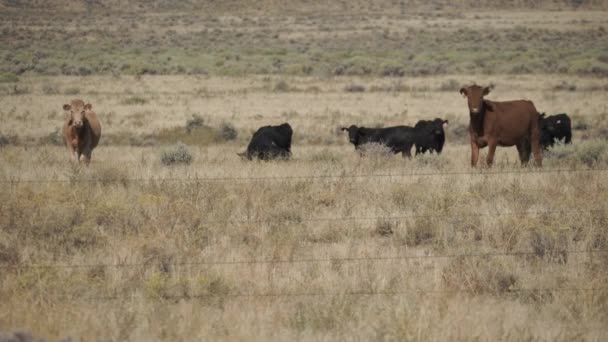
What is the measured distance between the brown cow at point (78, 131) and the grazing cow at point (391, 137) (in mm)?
5595

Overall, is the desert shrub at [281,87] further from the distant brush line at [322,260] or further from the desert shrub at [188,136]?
the distant brush line at [322,260]

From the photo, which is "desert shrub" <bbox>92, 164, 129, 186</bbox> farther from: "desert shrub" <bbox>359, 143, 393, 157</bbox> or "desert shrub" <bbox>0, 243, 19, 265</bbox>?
"desert shrub" <bbox>359, 143, 393, 157</bbox>

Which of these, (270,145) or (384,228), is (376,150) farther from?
(384,228)

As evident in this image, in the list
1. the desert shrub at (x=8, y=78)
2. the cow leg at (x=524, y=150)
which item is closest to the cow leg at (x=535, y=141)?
the cow leg at (x=524, y=150)

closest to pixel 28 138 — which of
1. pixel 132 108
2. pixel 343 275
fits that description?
pixel 132 108

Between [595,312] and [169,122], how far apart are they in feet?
66.4

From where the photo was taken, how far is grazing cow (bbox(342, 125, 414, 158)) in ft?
59.0

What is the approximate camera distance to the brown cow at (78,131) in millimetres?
14969

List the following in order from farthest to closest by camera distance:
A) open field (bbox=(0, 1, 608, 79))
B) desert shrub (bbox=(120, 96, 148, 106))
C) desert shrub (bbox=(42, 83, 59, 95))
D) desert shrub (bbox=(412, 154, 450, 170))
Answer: open field (bbox=(0, 1, 608, 79)), desert shrub (bbox=(42, 83, 59, 95)), desert shrub (bbox=(120, 96, 148, 106)), desert shrub (bbox=(412, 154, 450, 170))

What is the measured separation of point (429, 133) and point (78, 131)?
25.4 feet

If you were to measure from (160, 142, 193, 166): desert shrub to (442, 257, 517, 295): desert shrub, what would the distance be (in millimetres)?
8941

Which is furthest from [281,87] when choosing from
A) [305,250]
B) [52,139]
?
[305,250]

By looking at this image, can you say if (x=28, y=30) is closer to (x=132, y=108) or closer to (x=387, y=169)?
(x=132, y=108)

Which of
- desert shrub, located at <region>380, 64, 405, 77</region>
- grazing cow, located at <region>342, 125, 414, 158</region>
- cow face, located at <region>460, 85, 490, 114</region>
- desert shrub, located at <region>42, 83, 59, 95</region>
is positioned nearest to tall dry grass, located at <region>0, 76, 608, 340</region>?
cow face, located at <region>460, 85, 490, 114</region>
